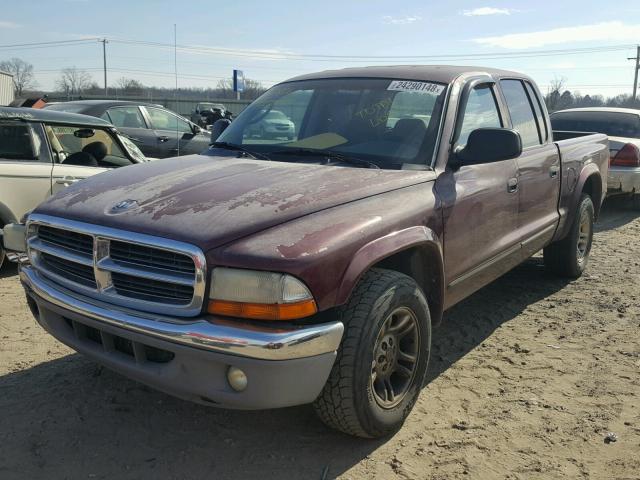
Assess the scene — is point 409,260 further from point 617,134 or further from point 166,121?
point 166,121

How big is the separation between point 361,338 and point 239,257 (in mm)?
656

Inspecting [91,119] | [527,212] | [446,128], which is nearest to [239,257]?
[446,128]

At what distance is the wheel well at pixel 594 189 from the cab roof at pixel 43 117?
4815mm

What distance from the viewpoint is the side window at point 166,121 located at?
1041 centimetres

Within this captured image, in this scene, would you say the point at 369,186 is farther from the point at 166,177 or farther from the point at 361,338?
the point at 166,177

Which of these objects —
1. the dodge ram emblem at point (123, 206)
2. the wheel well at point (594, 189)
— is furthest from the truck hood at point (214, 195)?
the wheel well at point (594, 189)

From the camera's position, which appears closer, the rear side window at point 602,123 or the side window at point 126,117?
the rear side window at point 602,123

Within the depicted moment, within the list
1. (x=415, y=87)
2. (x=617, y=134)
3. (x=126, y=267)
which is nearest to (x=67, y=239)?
(x=126, y=267)

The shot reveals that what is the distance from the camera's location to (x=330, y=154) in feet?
11.7

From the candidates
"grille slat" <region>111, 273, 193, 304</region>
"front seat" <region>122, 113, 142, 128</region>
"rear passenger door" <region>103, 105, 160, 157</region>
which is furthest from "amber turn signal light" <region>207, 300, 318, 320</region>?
"front seat" <region>122, 113, 142, 128</region>

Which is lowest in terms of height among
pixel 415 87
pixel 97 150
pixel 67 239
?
pixel 67 239

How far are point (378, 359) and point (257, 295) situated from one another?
0.82 metres

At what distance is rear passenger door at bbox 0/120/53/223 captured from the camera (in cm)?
530

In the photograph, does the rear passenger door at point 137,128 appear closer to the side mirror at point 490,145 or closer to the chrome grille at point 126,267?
the chrome grille at point 126,267
